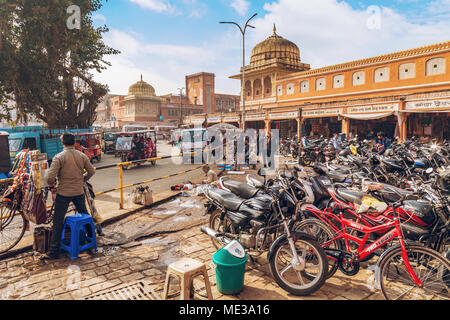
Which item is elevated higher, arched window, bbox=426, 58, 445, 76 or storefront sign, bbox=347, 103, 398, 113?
arched window, bbox=426, 58, 445, 76

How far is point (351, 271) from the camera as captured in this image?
3.52 m

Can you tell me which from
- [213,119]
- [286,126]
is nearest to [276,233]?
[286,126]

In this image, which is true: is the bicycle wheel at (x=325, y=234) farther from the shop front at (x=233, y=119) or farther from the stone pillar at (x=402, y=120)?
the shop front at (x=233, y=119)

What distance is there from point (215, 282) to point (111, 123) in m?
66.7

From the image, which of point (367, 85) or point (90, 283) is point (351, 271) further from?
point (367, 85)

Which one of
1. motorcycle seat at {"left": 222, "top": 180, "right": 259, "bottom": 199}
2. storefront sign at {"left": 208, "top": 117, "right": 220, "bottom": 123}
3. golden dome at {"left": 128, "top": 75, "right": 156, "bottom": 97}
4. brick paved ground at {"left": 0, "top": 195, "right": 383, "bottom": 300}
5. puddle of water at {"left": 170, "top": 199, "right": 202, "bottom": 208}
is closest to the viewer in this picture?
brick paved ground at {"left": 0, "top": 195, "right": 383, "bottom": 300}

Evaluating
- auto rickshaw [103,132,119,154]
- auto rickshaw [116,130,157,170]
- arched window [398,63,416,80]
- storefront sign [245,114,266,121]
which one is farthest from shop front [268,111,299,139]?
auto rickshaw [116,130,157,170]

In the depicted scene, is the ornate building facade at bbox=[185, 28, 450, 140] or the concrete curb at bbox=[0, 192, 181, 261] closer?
the concrete curb at bbox=[0, 192, 181, 261]

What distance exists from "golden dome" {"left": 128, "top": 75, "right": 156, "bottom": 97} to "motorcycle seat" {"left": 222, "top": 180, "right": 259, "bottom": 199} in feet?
206

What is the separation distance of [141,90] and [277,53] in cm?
3564

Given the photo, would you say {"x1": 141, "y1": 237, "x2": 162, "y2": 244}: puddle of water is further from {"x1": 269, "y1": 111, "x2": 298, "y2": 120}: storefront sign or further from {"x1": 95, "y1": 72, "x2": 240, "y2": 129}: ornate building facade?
{"x1": 95, "y1": 72, "x2": 240, "y2": 129}: ornate building facade

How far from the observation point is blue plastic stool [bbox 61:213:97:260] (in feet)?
14.3
